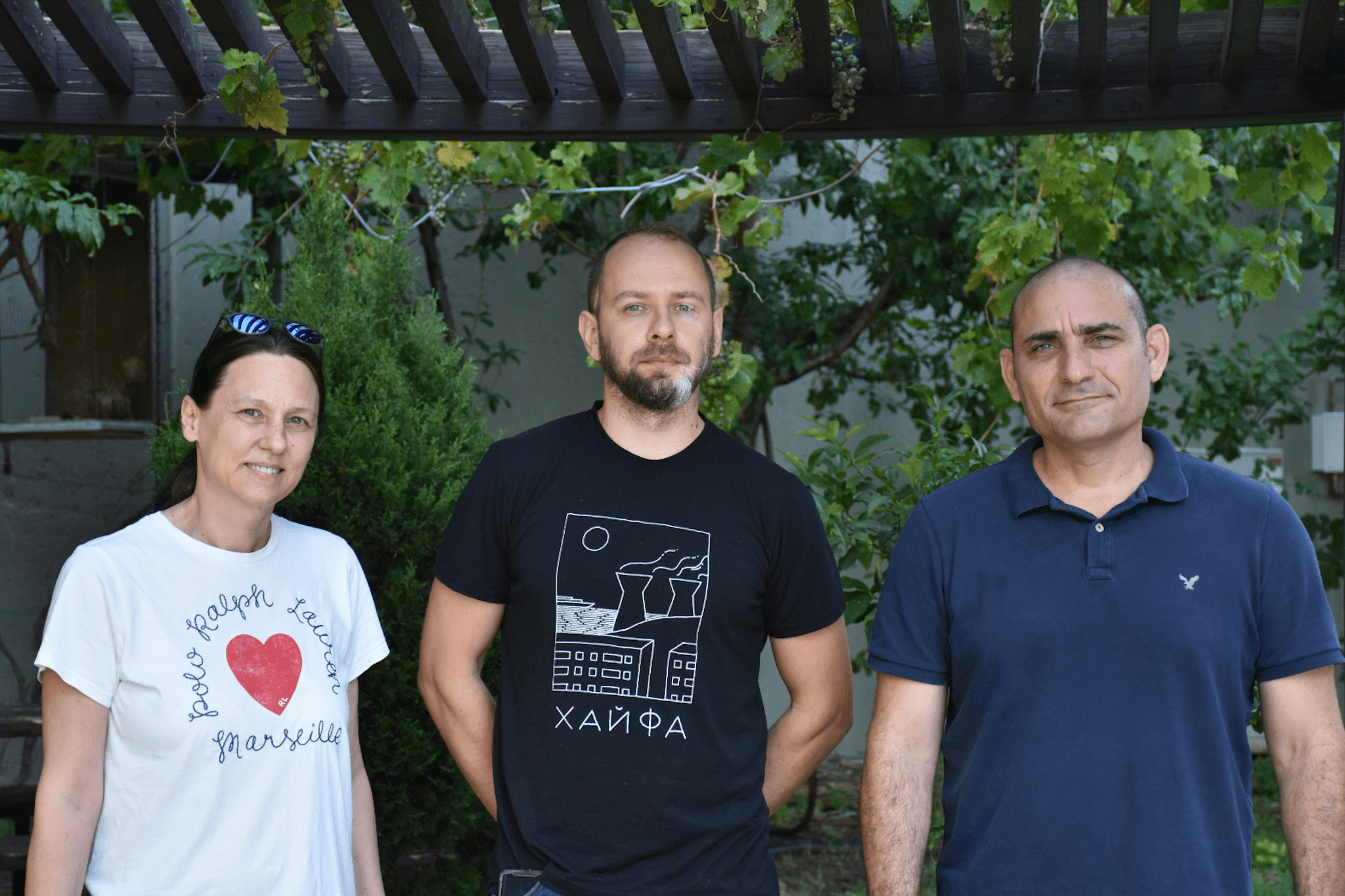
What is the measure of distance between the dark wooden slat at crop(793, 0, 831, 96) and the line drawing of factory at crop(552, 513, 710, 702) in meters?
1.06

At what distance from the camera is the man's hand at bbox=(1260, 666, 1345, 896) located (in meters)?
2.05

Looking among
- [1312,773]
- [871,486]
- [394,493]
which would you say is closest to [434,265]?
[394,493]

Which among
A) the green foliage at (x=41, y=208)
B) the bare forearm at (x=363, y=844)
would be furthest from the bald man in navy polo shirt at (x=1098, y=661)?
the green foliage at (x=41, y=208)

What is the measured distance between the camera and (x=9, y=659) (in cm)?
620

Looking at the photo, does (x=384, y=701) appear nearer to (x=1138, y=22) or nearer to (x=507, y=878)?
(x=507, y=878)

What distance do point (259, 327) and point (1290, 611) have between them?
197 centimetres

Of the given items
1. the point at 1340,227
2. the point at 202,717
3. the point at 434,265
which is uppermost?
the point at 434,265

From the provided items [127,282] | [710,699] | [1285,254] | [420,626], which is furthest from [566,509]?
[127,282]

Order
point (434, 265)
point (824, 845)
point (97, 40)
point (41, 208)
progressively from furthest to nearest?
point (434, 265)
point (824, 845)
point (41, 208)
point (97, 40)

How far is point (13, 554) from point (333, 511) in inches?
144

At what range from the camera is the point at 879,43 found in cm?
248

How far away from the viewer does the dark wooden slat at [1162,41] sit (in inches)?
92.7

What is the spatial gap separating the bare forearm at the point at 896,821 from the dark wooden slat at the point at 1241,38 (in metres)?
1.59

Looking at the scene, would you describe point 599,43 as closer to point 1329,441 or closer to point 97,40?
point 97,40
